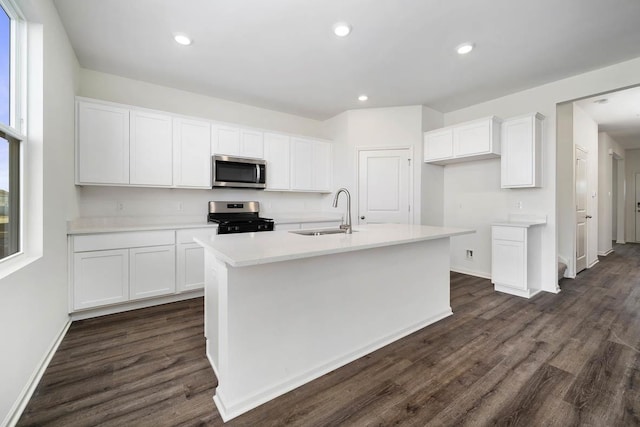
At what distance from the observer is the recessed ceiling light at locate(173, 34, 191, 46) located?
99.0 inches

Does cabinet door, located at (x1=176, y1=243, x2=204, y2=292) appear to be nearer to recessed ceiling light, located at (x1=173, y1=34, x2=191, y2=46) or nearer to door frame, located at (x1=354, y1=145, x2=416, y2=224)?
recessed ceiling light, located at (x1=173, y1=34, x2=191, y2=46)

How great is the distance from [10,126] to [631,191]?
1185 centimetres

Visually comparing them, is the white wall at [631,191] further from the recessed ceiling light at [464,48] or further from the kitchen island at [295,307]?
the kitchen island at [295,307]

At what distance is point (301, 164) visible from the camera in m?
4.47

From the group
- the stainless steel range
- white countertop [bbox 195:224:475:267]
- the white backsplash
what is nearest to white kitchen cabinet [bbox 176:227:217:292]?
the stainless steel range

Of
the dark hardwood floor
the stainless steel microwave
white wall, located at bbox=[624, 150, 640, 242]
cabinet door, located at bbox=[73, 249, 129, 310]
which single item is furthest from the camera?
white wall, located at bbox=[624, 150, 640, 242]

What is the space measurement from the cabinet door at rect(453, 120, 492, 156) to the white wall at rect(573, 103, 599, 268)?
1840 mm

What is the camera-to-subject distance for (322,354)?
6.29 ft

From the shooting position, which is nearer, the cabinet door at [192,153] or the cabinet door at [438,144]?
the cabinet door at [192,153]

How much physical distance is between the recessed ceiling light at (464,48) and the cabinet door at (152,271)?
3.62 metres

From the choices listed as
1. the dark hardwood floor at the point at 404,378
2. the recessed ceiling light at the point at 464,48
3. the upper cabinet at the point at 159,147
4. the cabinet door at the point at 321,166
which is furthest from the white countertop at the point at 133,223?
the recessed ceiling light at the point at 464,48

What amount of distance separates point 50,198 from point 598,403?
151 inches

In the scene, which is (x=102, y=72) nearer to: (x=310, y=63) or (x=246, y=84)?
(x=246, y=84)

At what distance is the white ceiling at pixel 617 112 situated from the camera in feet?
13.2
